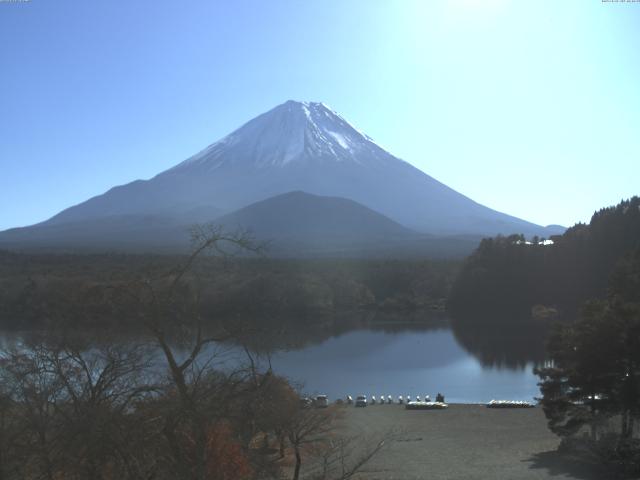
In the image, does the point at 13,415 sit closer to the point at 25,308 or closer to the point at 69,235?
the point at 25,308

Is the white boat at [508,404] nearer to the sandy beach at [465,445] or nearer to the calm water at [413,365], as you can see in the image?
the sandy beach at [465,445]

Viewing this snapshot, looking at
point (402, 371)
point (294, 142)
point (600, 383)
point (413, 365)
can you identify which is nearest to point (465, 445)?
point (600, 383)

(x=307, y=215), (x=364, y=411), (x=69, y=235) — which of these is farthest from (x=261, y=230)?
(x=364, y=411)

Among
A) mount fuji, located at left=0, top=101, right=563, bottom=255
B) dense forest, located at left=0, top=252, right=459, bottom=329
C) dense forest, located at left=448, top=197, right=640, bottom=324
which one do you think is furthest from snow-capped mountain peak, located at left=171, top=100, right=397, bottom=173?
dense forest, located at left=448, top=197, right=640, bottom=324

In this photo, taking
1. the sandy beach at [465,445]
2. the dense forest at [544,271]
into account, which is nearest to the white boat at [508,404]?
the sandy beach at [465,445]

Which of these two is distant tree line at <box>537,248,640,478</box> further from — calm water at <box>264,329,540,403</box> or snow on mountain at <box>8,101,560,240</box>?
snow on mountain at <box>8,101,560,240</box>

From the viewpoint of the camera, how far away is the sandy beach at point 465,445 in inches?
297

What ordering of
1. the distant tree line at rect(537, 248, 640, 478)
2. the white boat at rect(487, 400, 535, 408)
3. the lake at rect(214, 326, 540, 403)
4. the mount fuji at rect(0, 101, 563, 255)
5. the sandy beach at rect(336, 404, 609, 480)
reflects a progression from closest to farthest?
the sandy beach at rect(336, 404, 609, 480)
the distant tree line at rect(537, 248, 640, 478)
the white boat at rect(487, 400, 535, 408)
the lake at rect(214, 326, 540, 403)
the mount fuji at rect(0, 101, 563, 255)

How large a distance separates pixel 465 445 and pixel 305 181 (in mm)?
72581

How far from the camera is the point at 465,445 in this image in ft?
31.5

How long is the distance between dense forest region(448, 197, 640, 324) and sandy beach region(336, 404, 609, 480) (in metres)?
17.2

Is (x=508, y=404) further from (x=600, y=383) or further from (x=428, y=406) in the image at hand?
(x=600, y=383)

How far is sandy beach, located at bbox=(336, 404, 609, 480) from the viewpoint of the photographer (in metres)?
7.54

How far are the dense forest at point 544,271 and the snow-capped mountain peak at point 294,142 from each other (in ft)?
169
